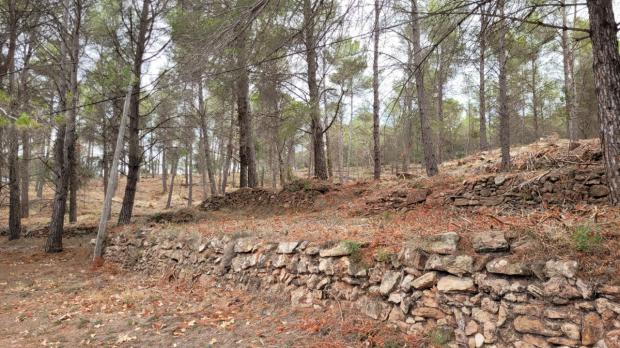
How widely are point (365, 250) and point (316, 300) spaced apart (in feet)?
3.03

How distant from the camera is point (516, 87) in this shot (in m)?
20.2

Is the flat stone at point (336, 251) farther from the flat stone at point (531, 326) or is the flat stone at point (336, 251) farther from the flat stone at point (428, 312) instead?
the flat stone at point (531, 326)

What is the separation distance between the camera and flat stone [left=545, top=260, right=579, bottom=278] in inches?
109

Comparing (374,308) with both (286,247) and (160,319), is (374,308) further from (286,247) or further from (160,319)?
(160,319)

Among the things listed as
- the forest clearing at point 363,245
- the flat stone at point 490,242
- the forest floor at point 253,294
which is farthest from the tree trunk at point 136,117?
the flat stone at point 490,242

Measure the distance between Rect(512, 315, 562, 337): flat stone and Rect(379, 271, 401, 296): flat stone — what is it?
3.97 ft

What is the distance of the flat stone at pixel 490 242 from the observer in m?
3.29

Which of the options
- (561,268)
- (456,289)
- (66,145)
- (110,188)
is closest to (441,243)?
(456,289)

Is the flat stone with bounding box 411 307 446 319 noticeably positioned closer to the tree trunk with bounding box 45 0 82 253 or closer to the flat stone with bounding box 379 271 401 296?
the flat stone with bounding box 379 271 401 296

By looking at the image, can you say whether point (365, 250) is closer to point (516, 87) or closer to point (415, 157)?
point (516, 87)

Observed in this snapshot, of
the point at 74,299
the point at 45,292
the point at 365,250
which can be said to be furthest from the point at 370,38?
the point at 45,292

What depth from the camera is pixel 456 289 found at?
3348 millimetres

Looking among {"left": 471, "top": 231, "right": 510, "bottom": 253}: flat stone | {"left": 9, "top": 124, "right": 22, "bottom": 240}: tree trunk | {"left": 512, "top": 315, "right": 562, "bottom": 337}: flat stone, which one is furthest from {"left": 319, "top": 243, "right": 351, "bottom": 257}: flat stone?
{"left": 9, "top": 124, "right": 22, "bottom": 240}: tree trunk

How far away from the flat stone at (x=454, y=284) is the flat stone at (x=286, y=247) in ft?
7.65
